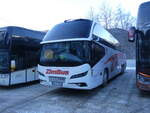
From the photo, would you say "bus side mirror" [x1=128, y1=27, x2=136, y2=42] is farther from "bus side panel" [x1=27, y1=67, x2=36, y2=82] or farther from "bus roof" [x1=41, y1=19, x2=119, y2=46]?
"bus side panel" [x1=27, y1=67, x2=36, y2=82]

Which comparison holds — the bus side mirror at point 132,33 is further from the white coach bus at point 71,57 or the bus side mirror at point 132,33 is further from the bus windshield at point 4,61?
the bus windshield at point 4,61

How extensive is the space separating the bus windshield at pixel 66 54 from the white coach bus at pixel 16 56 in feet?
6.75

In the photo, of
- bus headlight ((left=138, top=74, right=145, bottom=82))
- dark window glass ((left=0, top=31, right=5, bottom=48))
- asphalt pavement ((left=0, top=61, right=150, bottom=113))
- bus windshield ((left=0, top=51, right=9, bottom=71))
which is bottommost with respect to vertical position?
asphalt pavement ((left=0, top=61, right=150, bottom=113))

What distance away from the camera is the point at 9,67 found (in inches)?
308

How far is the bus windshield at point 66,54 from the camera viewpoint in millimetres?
6000

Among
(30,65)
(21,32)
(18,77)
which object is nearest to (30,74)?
(30,65)

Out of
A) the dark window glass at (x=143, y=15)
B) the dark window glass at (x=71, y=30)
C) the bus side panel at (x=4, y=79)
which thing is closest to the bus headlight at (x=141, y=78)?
the dark window glass at (x=143, y=15)

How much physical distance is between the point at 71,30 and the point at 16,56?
133 inches

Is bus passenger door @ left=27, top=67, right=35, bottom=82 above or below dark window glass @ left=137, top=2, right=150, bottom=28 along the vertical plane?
below

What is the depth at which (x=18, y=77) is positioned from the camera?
27.1ft

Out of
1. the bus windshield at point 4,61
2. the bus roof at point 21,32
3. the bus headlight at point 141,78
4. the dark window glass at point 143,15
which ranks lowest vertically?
the bus headlight at point 141,78

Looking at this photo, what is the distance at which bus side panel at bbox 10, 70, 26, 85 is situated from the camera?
313 inches

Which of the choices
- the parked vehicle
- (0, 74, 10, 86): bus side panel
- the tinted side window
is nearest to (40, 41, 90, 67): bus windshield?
the tinted side window

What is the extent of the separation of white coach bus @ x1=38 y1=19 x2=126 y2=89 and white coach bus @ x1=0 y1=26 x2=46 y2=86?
1960mm
